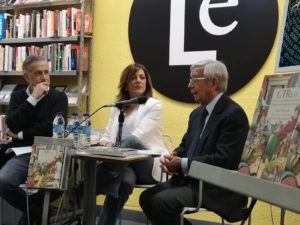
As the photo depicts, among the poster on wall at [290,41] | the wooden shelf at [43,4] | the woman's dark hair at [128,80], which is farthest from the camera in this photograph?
the wooden shelf at [43,4]

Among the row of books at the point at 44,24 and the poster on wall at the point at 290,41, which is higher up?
the row of books at the point at 44,24

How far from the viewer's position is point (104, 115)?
4145 mm

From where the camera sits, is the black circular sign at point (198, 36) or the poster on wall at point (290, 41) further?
the black circular sign at point (198, 36)

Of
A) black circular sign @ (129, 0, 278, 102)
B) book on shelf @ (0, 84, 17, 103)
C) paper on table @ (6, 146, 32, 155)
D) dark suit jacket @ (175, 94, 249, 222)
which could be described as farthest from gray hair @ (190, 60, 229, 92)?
book on shelf @ (0, 84, 17, 103)

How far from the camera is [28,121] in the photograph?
310cm

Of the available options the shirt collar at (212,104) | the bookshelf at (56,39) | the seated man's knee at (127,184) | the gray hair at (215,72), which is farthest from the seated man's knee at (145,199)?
the bookshelf at (56,39)

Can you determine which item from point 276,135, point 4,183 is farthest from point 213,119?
point 4,183

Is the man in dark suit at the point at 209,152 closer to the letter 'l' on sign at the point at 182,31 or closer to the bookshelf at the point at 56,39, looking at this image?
the letter 'l' on sign at the point at 182,31

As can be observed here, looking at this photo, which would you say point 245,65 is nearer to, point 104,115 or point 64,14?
point 104,115

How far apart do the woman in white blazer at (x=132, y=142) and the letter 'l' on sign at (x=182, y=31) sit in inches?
20.0

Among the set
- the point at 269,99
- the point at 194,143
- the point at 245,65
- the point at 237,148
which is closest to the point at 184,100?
the point at 245,65

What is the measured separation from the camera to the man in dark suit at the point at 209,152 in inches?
89.3

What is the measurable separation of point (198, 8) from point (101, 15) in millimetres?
1071

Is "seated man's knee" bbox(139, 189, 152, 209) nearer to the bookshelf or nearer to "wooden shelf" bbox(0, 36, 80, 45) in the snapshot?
the bookshelf
